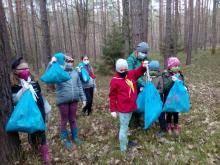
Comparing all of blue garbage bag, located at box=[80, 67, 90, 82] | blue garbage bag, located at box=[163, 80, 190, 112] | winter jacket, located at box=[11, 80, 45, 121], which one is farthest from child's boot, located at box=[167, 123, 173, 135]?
blue garbage bag, located at box=[80, 67, 90, 82]

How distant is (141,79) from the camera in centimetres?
616

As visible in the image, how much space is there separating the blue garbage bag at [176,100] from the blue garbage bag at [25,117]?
2.86 m

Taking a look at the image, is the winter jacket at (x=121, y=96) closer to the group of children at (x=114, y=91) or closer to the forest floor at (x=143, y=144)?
the group of children at (x=114, y=91)

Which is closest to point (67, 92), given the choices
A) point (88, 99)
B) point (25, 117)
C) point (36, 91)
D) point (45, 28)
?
point (36, 91)

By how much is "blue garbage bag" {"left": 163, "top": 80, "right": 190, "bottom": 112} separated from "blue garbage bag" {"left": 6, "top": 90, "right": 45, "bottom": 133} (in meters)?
2.86

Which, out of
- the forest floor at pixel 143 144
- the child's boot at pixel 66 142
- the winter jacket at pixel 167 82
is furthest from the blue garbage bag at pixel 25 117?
the winter jacket at pixel 167 82

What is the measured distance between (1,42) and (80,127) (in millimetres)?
3437

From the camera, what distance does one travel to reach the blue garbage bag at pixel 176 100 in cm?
583

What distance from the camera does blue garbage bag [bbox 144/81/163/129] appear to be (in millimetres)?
5438

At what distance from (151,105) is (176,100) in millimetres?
709

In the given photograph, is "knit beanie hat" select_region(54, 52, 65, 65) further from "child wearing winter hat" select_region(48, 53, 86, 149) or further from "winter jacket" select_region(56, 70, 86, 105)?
"winter jacket" select_region(56, 70, 86, 105)

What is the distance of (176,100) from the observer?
5.84 m

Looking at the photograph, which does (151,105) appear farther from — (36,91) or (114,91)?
(36,91)

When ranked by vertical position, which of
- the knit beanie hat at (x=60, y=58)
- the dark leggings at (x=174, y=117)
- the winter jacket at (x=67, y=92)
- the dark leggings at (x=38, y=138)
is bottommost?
the dark leggings at (x=174, y=117)
